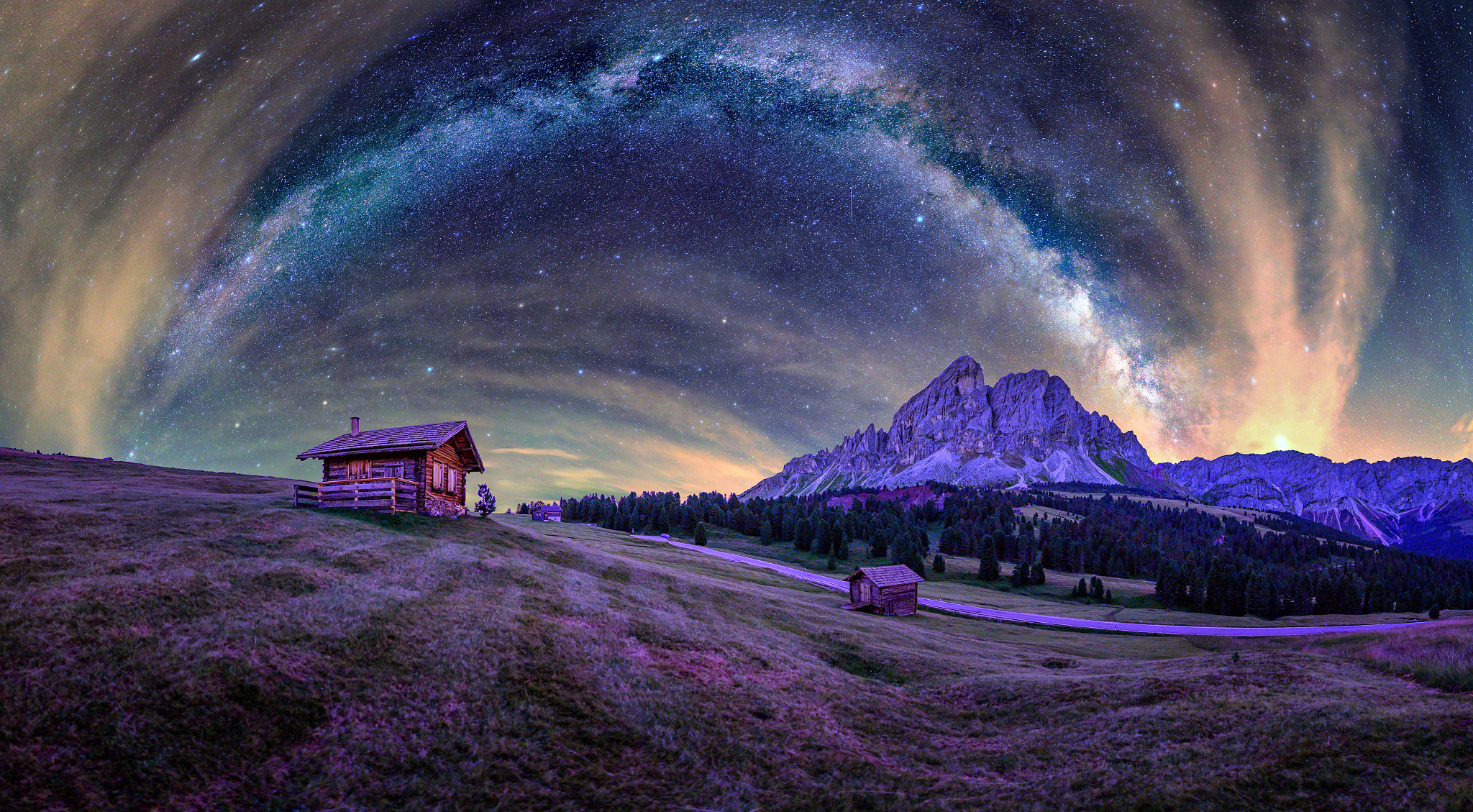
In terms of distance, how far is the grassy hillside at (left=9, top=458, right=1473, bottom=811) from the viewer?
1180 cm

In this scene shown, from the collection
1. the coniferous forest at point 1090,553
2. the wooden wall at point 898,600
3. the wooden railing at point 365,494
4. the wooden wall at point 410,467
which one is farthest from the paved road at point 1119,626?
the wooden railing at point 365,494

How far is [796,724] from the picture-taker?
18.1m

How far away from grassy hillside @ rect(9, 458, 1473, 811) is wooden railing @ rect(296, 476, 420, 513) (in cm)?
1188

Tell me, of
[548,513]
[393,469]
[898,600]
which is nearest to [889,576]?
[898,600]

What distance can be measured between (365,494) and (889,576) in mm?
51390

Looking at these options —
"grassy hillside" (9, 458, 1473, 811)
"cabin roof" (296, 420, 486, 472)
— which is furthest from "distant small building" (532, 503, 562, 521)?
"grassy hillside" (9, 458, 1473, 811)

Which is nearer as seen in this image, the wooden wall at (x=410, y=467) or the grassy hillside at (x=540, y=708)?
the grassy hillside at (x=540, y=708)

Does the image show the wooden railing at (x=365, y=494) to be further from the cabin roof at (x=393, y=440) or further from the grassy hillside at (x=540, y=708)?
the grassy hillside at (x=540, y=708)

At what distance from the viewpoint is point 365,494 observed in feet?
136

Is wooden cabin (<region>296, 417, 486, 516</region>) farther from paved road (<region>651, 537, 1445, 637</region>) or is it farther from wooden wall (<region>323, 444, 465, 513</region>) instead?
paved road (<region>651, 537, 1445, 637</region>)

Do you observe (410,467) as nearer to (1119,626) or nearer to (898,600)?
(898,600)

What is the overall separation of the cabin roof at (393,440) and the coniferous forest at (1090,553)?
9301cm

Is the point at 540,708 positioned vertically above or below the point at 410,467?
below

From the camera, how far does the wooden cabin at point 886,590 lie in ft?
207
